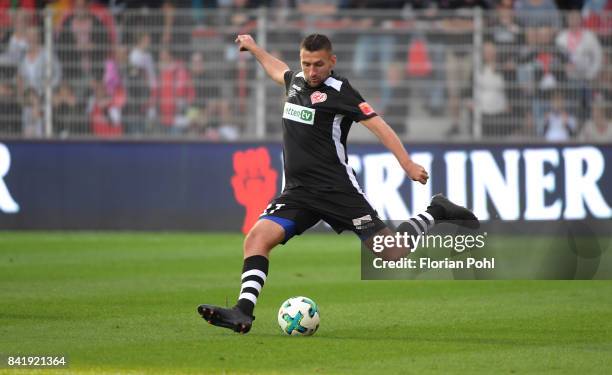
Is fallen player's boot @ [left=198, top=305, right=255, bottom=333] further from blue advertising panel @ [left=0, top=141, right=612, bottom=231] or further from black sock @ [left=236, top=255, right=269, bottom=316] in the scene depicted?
blue advertising panel @ [left=0, top=141, right=612, bottom=231]

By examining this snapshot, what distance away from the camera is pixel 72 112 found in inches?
735

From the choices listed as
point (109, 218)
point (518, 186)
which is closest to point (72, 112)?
point (109, 218)

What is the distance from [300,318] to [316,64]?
1.85 metres

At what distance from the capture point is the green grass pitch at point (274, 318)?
771cm

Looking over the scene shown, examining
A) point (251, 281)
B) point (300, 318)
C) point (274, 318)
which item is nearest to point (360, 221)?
point (300, 318)

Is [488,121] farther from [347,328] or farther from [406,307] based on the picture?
[347,328]

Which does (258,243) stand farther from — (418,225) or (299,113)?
(418,225)

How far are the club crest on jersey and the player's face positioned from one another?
8cm

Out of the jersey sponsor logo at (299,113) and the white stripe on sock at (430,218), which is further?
the white stripe on sock at (430,218)

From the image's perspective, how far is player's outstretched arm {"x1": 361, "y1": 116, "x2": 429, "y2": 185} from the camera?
866cm

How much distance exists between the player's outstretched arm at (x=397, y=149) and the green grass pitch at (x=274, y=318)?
1.19 m

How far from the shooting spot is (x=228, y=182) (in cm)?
1847

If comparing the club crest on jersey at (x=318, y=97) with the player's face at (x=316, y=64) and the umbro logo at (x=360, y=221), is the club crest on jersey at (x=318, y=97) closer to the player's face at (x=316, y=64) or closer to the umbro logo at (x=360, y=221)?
the player's face at (x=316, y=64)

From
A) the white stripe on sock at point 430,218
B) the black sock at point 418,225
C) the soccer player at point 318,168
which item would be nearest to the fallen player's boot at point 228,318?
the soccer player at point 318,168
